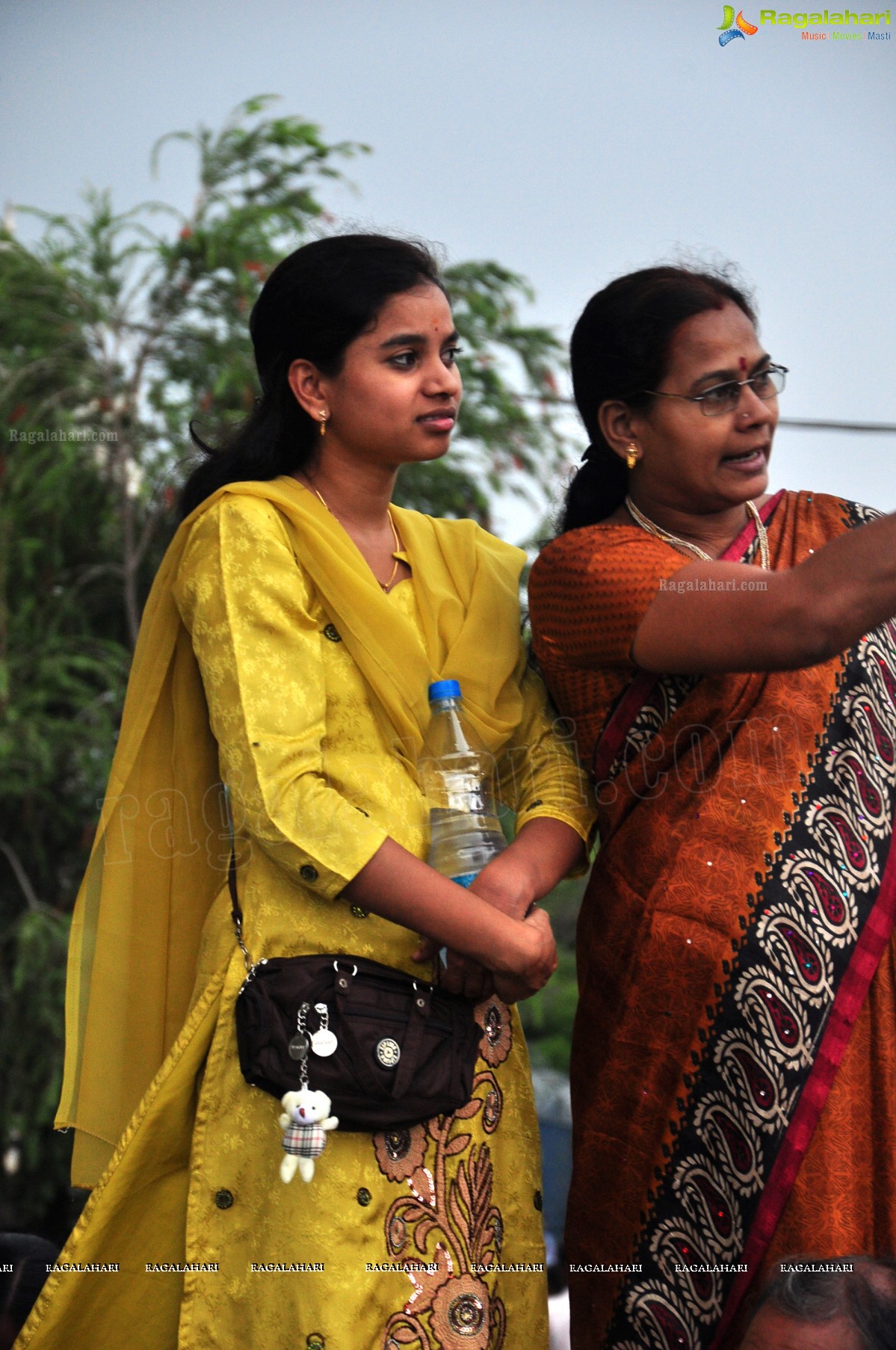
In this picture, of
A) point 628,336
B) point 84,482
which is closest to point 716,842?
point 628,336

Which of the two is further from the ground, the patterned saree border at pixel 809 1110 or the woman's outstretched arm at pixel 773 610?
the woman's outstretched arm at pixel 773 610

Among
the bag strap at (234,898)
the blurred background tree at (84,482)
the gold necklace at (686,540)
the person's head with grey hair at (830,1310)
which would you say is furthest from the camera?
the blurred background tree at (84,482)

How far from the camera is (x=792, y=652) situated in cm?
213

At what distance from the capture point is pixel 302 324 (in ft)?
8.42

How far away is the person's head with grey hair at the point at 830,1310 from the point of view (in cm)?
164

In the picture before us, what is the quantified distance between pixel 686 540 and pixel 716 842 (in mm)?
596

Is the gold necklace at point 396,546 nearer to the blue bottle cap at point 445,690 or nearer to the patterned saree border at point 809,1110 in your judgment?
the blue bottle cap at point 445,690

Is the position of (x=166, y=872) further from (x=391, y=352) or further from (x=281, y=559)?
(x=391, y=352)

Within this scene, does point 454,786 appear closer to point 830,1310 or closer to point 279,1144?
point 279,1144

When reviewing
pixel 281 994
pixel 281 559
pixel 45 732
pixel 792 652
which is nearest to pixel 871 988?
pixel 792 652

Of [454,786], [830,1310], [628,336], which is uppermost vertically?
[628,336]

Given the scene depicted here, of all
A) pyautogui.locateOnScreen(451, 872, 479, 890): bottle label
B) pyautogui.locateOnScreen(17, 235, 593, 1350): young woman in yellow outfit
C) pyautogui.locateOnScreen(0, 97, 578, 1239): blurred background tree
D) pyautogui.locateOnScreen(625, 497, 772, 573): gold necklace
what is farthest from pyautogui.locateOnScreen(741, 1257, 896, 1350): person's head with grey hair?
pyautogui.locateOnScreen(0, 97, 578, 1239): blurred background tree

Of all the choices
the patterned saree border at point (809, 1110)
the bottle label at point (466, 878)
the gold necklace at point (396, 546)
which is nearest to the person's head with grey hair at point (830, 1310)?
the patterned saree border at point (809, 1110)

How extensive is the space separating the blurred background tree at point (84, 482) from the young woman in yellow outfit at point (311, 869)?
2870mm
